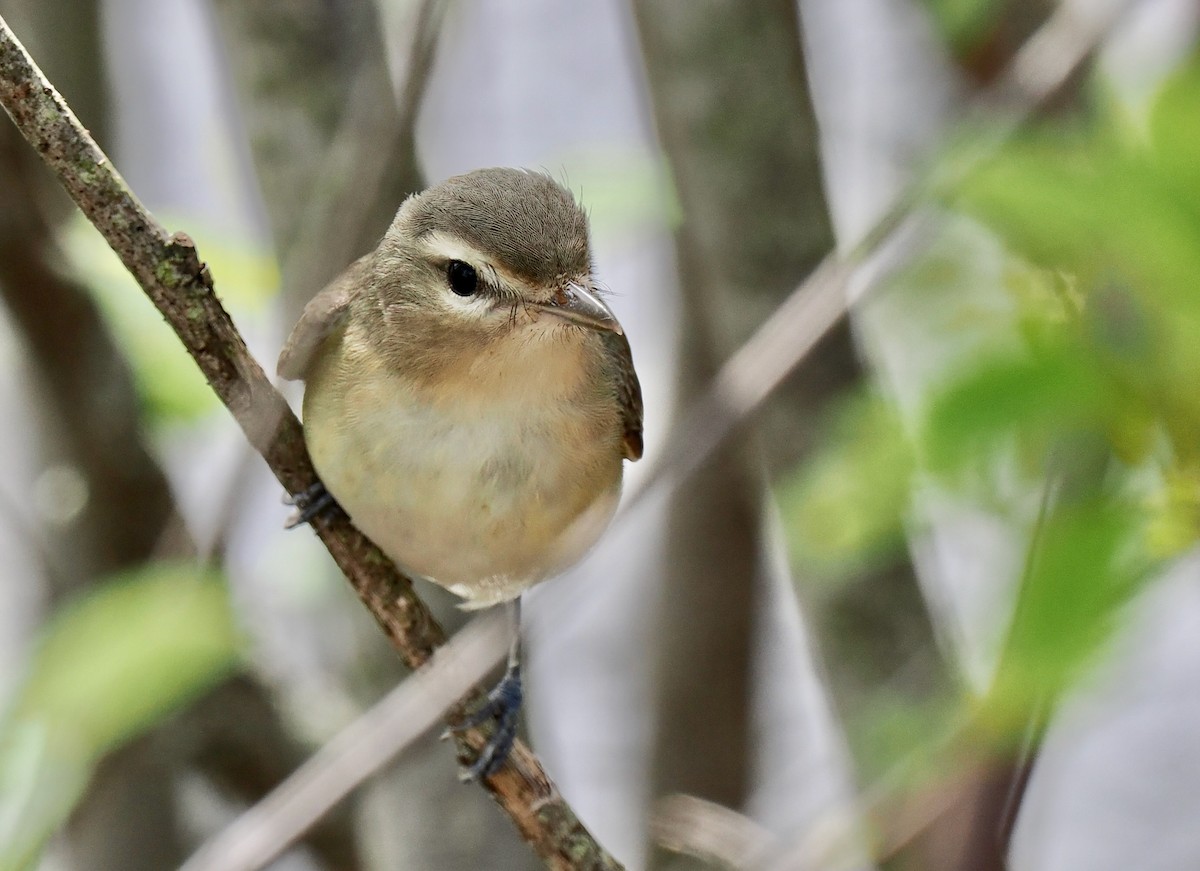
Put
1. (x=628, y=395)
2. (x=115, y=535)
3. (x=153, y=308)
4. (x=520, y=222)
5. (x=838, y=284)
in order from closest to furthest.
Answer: (x=838, y=284), (x=520, y=222), (x=153, y=308), (x=628, y=395), (x=115, y=535)

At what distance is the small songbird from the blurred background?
7.6 inches

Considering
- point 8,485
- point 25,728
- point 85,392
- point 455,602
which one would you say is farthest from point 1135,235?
point 8,485

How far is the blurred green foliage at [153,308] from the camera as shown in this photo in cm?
283

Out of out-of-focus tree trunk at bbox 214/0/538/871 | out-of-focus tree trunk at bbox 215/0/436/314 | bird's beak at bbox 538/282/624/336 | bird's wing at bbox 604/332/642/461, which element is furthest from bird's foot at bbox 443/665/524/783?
out-of-focus tree trunk at bbox 215/0/436/314

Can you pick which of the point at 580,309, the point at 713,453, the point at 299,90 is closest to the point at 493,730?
the point at 580,309

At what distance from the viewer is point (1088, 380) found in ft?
4.82

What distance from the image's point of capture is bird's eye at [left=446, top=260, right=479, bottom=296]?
2.61 meters

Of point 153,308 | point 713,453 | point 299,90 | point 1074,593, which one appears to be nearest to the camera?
point 713,453

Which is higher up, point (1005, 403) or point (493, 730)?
point (493, 730)

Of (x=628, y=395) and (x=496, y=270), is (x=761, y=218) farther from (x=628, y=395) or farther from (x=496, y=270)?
(x=496, y=270)

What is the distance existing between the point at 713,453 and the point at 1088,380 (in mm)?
506

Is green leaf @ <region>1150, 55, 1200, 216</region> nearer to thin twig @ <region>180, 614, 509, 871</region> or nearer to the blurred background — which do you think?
the blurred background

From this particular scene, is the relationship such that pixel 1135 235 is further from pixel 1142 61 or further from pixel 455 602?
pixel 455 602

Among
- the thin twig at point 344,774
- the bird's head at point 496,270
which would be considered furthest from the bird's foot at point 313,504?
the thin twig at point 344,774
